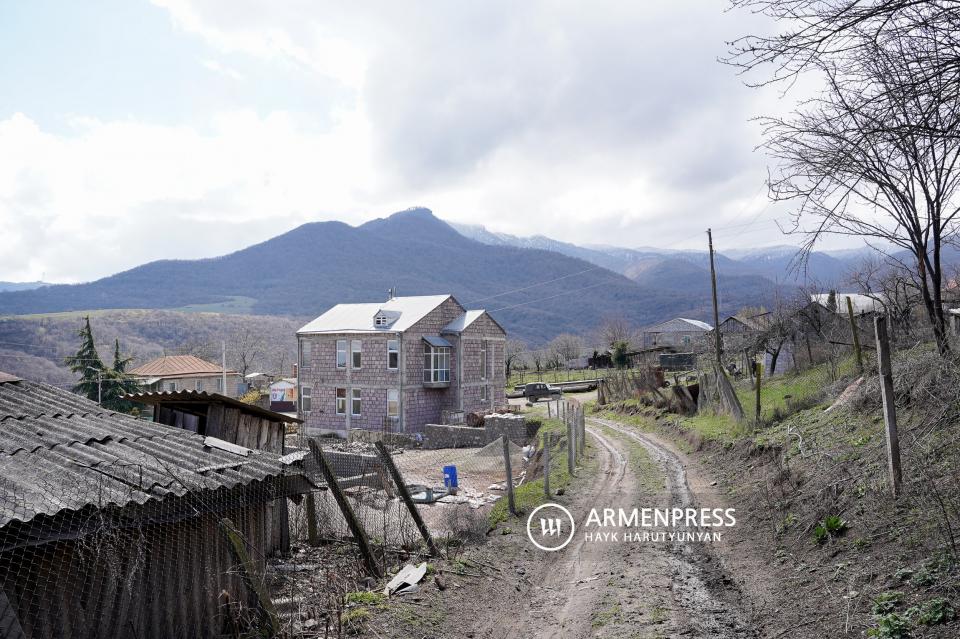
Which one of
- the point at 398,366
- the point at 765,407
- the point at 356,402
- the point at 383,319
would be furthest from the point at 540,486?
the point at 356,402

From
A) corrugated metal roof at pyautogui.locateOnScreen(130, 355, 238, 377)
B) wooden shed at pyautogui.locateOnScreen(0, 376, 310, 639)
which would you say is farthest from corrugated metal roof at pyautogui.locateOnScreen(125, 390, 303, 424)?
corrugated metal roof at pyautogui.locateOnScreen(130, 355, 238, 377)

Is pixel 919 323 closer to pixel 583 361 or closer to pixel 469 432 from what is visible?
pixel 469 432

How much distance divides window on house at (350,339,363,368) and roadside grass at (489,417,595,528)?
60.7 feet

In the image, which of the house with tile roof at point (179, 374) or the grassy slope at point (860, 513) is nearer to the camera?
the grassy slope at point (860, 513)

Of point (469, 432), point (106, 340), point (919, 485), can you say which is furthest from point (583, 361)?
point (106, 340)

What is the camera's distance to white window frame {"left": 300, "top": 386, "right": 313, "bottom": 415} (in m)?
41.6

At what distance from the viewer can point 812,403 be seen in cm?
1719

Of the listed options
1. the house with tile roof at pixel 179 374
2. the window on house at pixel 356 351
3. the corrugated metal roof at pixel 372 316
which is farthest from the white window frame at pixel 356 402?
the house with tile roof at pixel 179 374

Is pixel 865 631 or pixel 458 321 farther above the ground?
pixel 458 321

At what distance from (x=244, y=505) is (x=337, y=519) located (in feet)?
15.1

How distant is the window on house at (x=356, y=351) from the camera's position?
39.4 metres

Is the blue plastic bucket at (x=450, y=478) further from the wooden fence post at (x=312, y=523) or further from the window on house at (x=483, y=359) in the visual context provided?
the window on house at (x=483, y=359)

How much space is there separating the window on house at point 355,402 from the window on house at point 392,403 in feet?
8.11

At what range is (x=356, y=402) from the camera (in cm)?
3938
